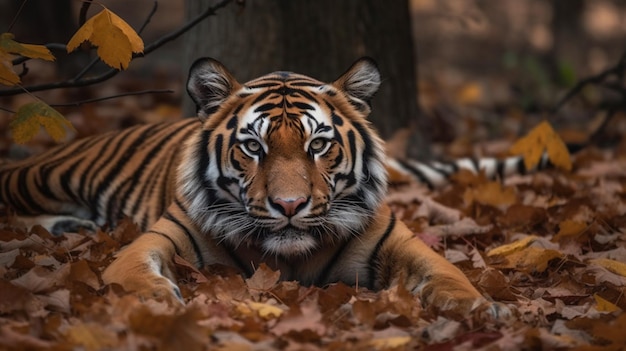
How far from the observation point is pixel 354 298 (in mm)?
3416

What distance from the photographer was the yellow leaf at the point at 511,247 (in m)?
4.21

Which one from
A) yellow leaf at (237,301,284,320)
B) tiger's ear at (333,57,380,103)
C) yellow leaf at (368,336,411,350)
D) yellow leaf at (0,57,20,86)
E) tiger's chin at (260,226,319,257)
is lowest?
yellow leaf at (368,336,411,350)

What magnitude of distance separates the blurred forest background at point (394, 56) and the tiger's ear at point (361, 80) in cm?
81

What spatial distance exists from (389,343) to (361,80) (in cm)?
150

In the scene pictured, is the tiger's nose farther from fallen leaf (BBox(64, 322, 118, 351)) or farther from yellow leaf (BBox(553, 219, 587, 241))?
yellow leaf (BBox(553, 219, 587, 241))

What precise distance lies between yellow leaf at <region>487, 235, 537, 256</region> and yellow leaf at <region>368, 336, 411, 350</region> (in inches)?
56.5

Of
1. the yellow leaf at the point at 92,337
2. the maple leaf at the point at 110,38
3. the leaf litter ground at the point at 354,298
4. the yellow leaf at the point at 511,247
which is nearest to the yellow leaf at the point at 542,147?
the leaf litter ground at the point at 354,298

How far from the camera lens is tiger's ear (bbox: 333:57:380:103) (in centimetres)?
396

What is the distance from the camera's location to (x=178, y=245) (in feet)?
12.6

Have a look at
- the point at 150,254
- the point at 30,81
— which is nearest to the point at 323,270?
the point at 150,254

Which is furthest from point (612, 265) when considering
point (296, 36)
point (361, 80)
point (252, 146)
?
point (296, 36)

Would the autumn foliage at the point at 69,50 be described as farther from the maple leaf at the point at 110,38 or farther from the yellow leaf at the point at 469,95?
the yellow leaf at the point at 469,95

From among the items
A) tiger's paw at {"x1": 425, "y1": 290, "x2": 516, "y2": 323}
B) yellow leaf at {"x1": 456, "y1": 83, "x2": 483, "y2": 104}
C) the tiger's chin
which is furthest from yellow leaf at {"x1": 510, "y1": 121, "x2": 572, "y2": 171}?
yellow leaf at {"x1": 456, "y1": 83, "x2": 483, "y2": 104}

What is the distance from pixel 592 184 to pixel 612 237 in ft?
5.04
